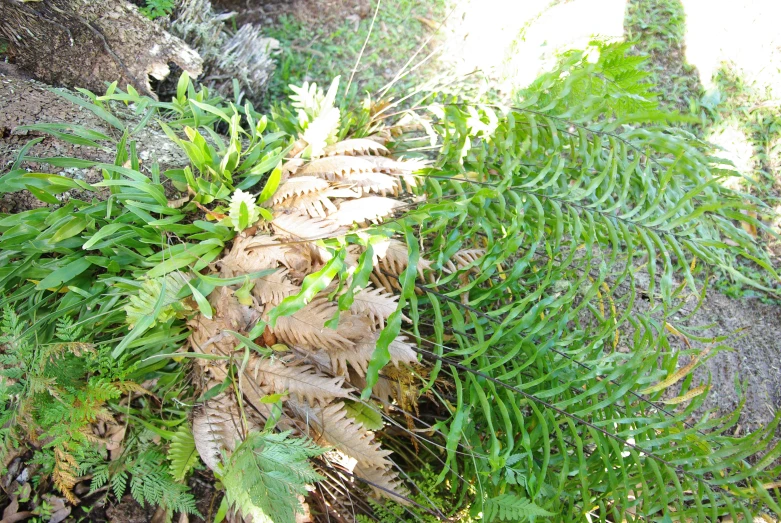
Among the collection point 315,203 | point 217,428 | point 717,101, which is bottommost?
point 217,428

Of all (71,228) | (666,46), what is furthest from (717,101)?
(71,228)

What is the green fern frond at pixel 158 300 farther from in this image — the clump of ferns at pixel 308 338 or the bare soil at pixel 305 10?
the bare soil at pixel 305 10

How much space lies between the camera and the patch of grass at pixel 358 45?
273cm

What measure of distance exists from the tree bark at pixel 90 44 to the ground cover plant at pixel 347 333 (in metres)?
0.39

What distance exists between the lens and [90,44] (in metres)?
2.07

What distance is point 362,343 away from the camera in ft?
5.14

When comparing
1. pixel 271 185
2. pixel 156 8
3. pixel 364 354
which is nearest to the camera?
pixel 364 354

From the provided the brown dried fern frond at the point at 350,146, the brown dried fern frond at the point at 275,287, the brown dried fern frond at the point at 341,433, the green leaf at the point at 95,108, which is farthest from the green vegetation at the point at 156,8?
the brown dried fern frond at the point at 341,433

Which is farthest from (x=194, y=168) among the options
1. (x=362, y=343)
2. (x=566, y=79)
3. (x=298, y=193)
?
(x=566, y=79)

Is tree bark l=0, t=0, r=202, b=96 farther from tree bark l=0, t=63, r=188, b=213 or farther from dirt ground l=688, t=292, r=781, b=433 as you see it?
dirt ground l=688, t=292, r=781, b=433

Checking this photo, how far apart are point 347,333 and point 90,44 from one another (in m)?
1.65

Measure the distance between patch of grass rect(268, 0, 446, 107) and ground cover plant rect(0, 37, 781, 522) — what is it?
971mm

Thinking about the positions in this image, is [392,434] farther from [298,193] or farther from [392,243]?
[298,193]

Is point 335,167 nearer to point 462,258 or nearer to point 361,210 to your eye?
point 361,210
